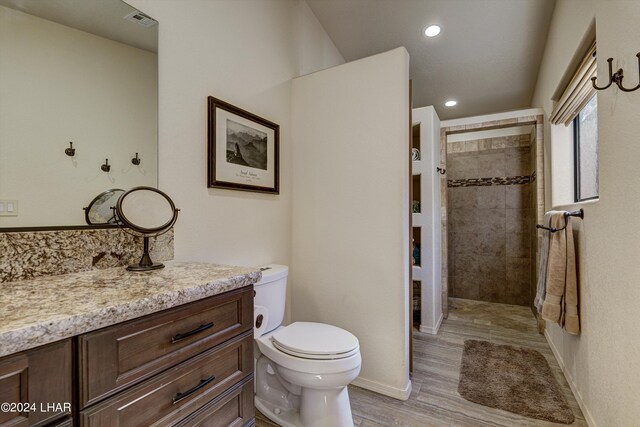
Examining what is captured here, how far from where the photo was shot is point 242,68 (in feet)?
5.84

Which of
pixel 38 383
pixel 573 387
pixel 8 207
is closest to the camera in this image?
pixel 38 383

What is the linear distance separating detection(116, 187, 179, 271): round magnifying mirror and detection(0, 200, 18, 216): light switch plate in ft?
0.86

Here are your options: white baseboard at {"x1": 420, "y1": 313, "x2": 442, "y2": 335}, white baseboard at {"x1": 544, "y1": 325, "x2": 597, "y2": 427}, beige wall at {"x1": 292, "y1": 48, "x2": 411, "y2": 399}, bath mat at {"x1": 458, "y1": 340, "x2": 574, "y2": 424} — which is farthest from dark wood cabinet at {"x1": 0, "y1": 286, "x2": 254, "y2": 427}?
white baseboard at {"x1": 420, "y1": 313, "x2": 442, "y2": 335}

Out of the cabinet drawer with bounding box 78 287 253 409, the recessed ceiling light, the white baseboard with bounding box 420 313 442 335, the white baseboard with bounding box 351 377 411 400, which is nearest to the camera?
the cabinet drawer with bounding box 78 287 253 409

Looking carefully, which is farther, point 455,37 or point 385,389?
point 455,37

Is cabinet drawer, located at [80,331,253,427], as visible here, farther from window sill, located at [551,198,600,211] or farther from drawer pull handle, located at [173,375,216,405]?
window sill, located at [551,198,600,211]

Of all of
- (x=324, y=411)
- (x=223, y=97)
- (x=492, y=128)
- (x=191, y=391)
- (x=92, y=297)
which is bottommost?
(x=324, y=411)

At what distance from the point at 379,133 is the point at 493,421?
1738 mm

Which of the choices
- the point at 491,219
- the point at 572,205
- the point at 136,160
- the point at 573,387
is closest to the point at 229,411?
the point at 136,160

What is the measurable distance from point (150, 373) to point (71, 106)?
3.17ft

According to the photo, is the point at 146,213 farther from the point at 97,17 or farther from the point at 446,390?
the point at 446,390

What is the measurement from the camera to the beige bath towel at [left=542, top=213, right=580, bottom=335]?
173cm

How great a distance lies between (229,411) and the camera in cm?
97

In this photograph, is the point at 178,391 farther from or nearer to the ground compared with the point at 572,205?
nearer to the ground
